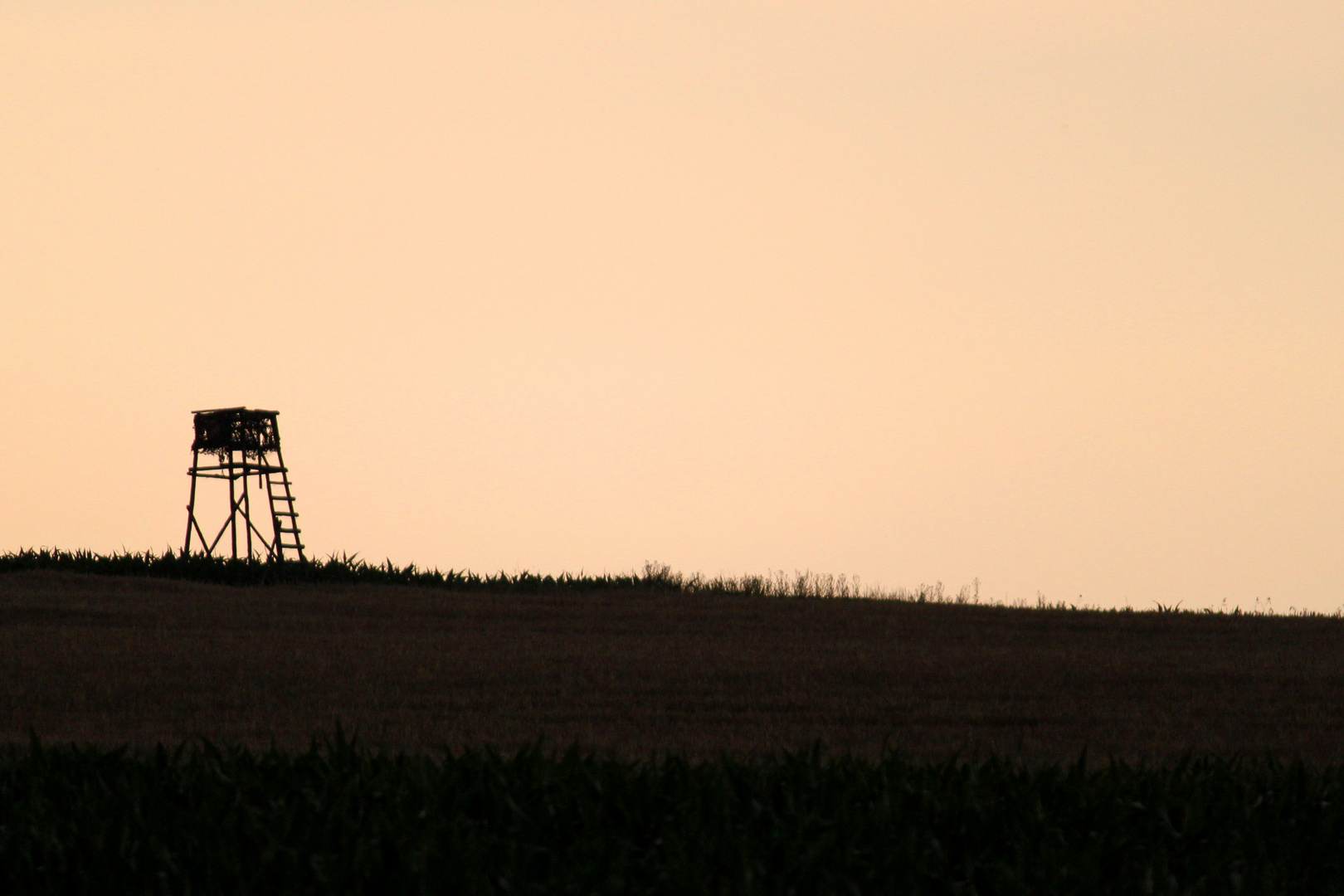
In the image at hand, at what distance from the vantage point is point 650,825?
8352 mm

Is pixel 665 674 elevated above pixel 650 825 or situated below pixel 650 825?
above

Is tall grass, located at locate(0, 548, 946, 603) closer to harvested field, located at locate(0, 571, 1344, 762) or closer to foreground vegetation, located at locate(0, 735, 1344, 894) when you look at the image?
harvested field, located at locate(0, 571, 1344, 762)

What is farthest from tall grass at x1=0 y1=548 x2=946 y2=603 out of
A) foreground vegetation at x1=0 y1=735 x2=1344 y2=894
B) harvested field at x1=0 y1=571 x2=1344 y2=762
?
foreground vegetation at x1=0 y1=735 x2=1344 y2=894

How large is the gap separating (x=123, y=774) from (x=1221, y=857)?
626 cm

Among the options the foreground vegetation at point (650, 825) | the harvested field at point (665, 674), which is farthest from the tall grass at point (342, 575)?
the foreground vegetation at point (650, 825)

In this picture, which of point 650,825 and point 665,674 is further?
point 665,674

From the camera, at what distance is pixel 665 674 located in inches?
664

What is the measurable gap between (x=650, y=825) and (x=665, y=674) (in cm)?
854

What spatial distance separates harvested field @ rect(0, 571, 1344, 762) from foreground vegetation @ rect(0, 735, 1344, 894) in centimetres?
122

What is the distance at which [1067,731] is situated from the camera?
44.7 feet

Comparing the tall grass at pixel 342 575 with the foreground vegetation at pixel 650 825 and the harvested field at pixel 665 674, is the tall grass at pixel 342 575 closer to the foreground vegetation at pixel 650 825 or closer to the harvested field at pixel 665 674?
the harvested field at pixel 665 674

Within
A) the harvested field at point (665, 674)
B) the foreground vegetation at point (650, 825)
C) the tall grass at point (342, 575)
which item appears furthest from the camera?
the tall grass at point (342, 575)

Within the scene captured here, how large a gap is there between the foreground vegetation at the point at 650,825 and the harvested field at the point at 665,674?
1.22 meters

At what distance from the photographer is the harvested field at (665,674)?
43.4 ft
